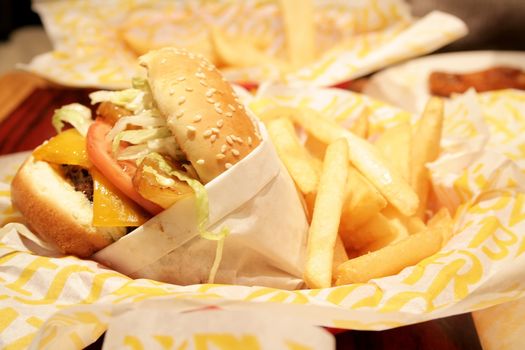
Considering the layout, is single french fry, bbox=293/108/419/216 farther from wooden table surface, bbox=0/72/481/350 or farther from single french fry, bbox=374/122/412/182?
wooden table surface, bbox=0/72/481/350

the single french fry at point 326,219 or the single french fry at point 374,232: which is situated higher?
the single french fry at point 326,219

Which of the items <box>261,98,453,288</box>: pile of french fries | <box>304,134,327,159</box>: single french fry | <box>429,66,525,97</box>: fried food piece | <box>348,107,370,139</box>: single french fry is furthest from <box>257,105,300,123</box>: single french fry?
<box>429,66,525,97</box>: fried food piece

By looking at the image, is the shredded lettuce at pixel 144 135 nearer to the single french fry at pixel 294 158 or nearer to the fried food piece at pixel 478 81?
the single french fry at pixel 294 158

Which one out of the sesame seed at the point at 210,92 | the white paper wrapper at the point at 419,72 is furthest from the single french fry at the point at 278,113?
the white paper wrapper at the point at 419,72

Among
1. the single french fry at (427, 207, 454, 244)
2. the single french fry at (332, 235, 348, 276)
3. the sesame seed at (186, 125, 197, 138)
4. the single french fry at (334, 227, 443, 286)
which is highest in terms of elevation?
the sesame seed at (186, 125, 197, 138)

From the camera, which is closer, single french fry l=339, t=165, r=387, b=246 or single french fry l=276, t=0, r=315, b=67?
single french fry l=339, t=165, r=387, b=246
